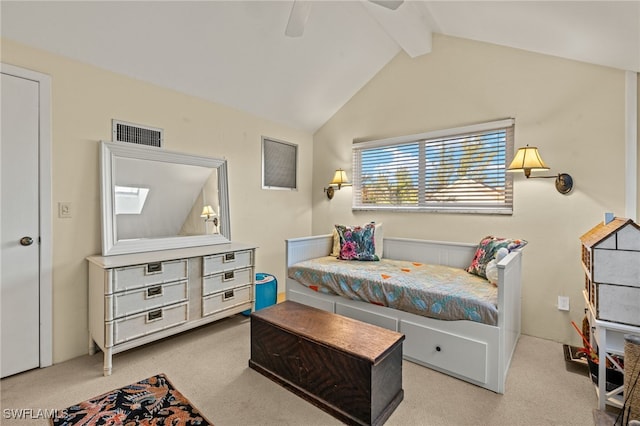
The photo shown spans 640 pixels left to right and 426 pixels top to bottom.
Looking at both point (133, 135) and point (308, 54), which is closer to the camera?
point (133, 135)

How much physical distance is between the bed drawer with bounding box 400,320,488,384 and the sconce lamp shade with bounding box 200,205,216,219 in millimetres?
2150

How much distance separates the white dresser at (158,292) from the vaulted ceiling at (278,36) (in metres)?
1.61

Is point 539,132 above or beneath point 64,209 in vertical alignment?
above

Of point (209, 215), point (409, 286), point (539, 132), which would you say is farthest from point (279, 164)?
point (539, 132)

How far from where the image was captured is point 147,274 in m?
2.34

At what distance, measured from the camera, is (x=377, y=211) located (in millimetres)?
3842

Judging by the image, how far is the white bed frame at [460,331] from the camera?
196 centimetres

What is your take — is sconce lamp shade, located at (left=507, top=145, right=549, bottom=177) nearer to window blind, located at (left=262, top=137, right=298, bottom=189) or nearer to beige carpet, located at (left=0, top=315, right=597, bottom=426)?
beige carpet, located at (left=0, top=315, right=597, bottom=426)

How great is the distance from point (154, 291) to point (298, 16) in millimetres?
2250

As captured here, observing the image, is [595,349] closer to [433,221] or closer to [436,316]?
[436,316]

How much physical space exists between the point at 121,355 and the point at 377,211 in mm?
2933

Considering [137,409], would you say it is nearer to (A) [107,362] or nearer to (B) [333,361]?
(A) [107,362]

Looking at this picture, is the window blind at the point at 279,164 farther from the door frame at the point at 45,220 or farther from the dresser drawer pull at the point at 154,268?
the door frame at the point at 45,220

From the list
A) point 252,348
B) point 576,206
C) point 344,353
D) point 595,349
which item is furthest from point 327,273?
point 576,206
